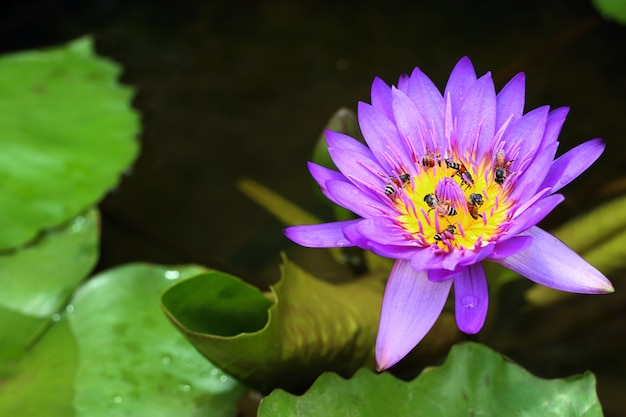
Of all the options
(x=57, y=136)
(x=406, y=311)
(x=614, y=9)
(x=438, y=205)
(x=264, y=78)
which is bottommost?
(x=57, y=136)

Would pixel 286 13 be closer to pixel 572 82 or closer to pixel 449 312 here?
pixel 572 82

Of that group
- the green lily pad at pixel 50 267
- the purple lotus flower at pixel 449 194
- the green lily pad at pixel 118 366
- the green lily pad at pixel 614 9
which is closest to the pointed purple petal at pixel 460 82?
the purple lotus flower at pixel 449 194

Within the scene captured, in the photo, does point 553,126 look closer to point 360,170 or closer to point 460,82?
point 460,82

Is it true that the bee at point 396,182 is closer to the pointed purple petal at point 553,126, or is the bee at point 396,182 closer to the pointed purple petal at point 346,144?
the pointed purple petal at point 346,144

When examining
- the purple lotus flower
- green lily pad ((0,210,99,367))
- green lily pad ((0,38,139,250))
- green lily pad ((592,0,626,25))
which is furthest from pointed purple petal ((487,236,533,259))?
green lily pad ((592,0,626,25))

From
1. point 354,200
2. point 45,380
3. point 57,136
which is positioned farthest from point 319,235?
point 57,136

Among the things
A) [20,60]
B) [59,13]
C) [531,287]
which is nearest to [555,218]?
[531,287]

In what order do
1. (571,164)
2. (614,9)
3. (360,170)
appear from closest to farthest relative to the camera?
(571,164)
(360,170)
(614,9)
